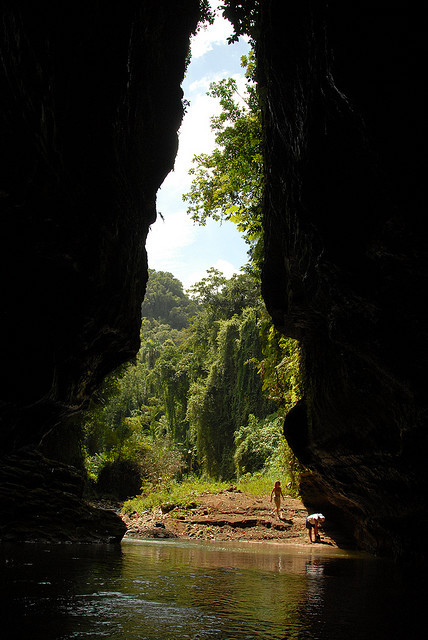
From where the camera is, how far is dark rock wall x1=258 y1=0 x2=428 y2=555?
139 inches

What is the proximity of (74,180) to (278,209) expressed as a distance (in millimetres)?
3684

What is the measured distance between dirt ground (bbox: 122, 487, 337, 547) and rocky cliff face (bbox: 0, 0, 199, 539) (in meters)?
7.12

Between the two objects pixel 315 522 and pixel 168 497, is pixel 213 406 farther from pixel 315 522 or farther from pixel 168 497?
pixel 315 522

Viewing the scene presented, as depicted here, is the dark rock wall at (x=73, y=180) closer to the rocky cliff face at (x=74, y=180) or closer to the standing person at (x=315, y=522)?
the rocky cliff face at (x=74, y=180)

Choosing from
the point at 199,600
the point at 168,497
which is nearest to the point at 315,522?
the point at 199,600

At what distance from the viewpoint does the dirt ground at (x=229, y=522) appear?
41.1 feet

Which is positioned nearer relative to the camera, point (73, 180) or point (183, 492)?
point (73, 180)

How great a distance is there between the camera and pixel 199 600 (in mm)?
3822

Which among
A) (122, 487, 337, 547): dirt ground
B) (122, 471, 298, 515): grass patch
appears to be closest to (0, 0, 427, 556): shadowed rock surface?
(122, 487, 337, 547): dirt ground

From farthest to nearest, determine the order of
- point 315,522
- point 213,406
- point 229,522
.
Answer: point 213,406, point 229,522, point 315,522

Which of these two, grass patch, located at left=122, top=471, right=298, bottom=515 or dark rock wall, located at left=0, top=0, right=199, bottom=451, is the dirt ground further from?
dark rock wall, located at left=0, top=0, right=199, bottom=451

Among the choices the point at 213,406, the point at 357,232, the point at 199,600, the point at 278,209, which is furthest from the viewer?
the point at 213,406

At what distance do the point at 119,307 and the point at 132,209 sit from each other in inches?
63.8

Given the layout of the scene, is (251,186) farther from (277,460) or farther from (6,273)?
(277,460)
